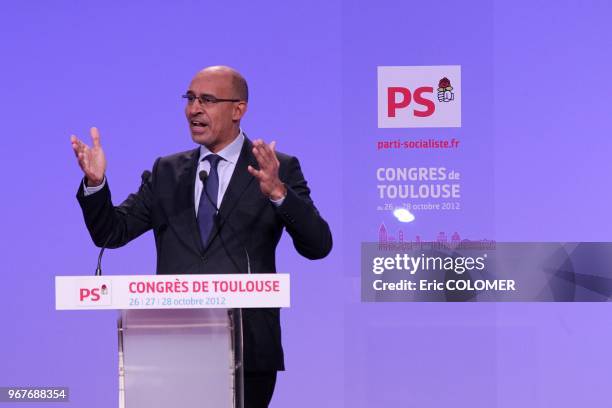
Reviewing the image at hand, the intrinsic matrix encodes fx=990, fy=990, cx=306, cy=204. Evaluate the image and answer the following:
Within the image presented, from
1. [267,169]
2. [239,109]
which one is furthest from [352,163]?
[267,169]

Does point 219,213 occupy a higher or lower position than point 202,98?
lower

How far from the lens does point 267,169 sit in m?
3.17

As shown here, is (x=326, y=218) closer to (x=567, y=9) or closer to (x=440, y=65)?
(x=440, y=65)

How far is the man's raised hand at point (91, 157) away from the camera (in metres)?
3.45

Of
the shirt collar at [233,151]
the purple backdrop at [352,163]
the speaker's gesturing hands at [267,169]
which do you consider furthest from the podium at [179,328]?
the purple backdrop at [352,163]

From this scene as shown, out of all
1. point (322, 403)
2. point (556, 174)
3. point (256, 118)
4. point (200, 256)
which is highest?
point (256, 118)

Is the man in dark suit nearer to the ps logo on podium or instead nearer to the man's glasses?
the man's glasses

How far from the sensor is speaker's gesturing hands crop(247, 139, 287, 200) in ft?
10.3

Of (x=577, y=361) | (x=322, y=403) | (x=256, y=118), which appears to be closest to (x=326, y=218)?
(x=256, y=118)

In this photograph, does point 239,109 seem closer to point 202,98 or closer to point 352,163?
point 202,98

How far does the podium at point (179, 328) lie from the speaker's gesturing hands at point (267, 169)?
29 centimetres

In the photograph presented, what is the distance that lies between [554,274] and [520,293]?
0.18 meters

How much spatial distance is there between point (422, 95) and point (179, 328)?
197 cm

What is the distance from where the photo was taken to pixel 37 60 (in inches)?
188
